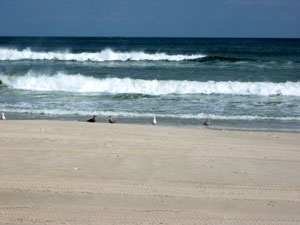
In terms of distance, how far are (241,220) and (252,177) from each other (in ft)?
5.46

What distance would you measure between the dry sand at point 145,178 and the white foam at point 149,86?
956 centimetres

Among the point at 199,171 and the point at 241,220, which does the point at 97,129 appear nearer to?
the point at 199,171

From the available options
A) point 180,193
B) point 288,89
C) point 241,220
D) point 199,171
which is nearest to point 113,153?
point 199,171

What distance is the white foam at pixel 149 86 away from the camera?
1928 centimetres

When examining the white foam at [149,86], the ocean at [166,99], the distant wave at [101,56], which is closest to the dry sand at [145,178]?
the ocean at [166,99]

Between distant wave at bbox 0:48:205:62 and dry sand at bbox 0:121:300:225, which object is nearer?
dry sand at bbox 0:121:300:225

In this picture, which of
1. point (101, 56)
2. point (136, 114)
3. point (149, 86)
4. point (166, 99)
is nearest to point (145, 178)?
point (136, 114)

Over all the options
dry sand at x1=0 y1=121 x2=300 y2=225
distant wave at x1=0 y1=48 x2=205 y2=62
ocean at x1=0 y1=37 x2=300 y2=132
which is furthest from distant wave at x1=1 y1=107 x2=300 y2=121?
distant wave at x1=0 y1=48 x2=205 y2=62

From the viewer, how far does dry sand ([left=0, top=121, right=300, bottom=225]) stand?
209 inches

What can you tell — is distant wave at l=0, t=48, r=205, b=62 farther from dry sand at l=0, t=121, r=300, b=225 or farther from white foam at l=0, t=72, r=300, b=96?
dry sand at l=0, t=121, r=300, b=225

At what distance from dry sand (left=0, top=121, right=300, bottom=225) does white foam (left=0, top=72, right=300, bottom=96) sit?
376 inches

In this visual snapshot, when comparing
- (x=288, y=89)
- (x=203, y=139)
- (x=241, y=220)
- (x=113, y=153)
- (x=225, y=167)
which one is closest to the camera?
(x=241, y=220)

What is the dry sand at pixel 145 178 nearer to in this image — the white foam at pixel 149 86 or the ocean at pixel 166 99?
the ocean at pixel 166 99

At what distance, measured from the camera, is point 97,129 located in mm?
10375
